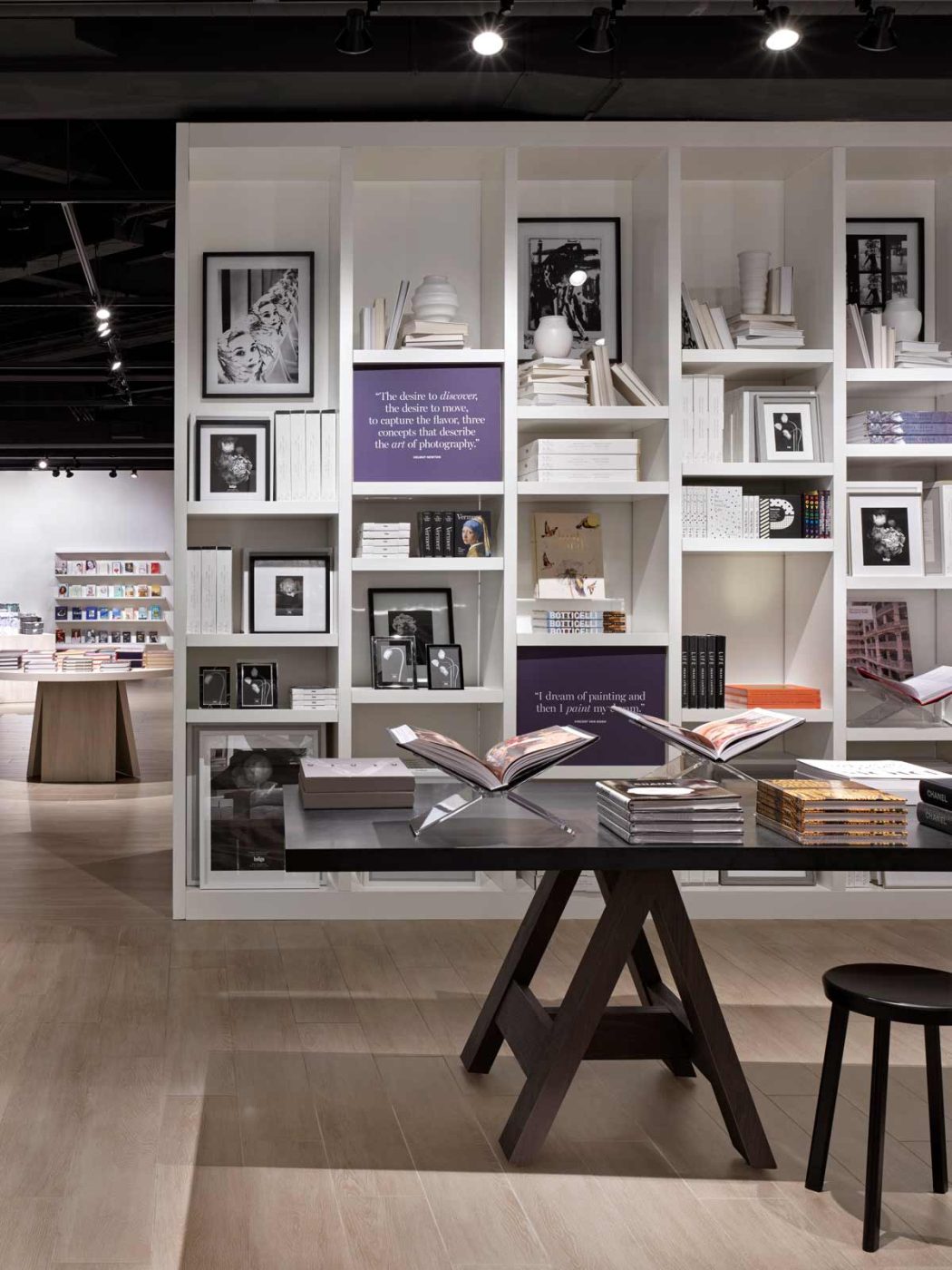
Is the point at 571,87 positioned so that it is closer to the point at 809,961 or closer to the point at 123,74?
the point at 123,74

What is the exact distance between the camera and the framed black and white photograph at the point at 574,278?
5.22m

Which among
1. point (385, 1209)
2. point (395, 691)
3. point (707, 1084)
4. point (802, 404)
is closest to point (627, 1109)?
point (707, 1084)

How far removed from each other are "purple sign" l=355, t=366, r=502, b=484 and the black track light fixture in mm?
1728

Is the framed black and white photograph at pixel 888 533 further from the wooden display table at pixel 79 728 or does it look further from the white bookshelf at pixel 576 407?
the wooden display table at pixel 79 728

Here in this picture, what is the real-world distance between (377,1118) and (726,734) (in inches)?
50.0

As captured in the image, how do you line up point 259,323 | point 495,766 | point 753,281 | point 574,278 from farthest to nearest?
point 574,278 < point 259,323 < point 753,281 < point 495,766

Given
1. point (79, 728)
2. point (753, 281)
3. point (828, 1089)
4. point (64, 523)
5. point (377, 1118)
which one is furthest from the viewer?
point (64, 523)

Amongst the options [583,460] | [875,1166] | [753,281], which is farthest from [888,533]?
[875,1166]

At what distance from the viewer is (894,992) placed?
2.47 metres

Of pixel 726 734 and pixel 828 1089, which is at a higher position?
pixel 726 734

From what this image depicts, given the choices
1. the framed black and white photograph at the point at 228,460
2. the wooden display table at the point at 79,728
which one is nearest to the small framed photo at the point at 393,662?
the framed black and white photograph at the point at 228,460

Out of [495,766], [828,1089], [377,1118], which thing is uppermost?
[495,766]

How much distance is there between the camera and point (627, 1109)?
10.1 ft

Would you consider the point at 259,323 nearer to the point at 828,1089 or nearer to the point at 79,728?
the point at 828,1089
